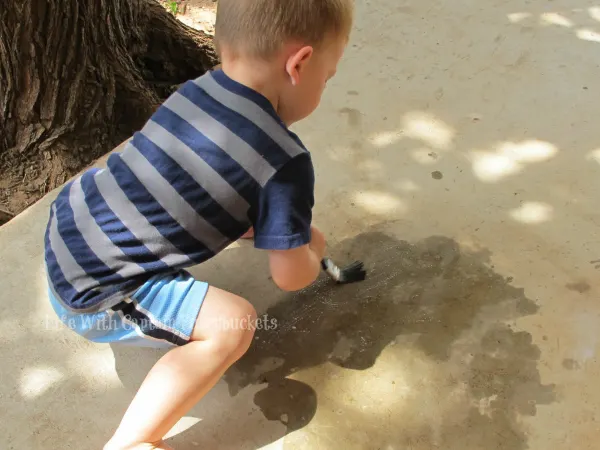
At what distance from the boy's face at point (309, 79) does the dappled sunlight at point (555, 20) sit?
1.69 m

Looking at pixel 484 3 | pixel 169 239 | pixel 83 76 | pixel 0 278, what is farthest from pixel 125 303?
pixel 484 3

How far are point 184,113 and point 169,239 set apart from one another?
26cm

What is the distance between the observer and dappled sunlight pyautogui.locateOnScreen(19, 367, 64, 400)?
4.74 ft

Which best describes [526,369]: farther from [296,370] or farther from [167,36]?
[167,36]

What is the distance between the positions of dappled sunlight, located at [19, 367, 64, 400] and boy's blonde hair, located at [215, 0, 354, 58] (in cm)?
90

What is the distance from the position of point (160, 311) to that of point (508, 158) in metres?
1.28

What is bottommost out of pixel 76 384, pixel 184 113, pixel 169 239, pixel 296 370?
pixel 76 384

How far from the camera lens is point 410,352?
59.2 inches

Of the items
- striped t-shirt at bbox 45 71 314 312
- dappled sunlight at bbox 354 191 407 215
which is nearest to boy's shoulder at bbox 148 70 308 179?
striped t-shirt at bbox 45 71 314 312

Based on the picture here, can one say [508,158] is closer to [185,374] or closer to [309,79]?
[309,79]

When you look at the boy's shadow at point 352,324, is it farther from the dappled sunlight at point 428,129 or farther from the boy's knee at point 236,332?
the dappled sunlight at point 428,129

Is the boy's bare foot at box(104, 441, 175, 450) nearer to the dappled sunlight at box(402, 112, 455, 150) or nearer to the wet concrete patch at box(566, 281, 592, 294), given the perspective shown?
the wet concrete patch at box(566, 281, 592, 294)

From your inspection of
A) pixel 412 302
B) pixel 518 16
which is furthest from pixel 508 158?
pixel 518 16

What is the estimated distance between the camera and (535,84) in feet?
7.41
